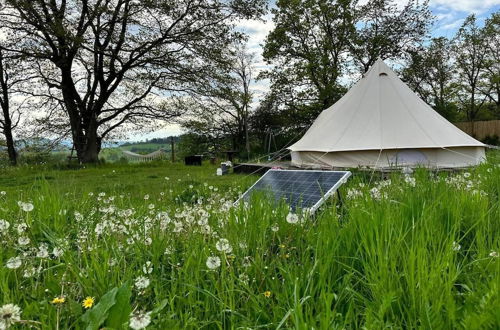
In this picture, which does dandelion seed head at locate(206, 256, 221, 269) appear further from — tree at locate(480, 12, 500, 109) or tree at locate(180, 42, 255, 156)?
tree at locate(480, 12, 500, 109)

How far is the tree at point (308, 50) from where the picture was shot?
822 inches

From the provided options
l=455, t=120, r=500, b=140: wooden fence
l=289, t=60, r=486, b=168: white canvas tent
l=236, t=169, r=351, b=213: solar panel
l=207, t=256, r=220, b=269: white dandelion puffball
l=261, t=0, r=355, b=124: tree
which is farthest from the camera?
l=455, t=120, r=500, b=140: wooden fence

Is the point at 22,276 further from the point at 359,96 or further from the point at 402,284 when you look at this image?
the point at 359,96

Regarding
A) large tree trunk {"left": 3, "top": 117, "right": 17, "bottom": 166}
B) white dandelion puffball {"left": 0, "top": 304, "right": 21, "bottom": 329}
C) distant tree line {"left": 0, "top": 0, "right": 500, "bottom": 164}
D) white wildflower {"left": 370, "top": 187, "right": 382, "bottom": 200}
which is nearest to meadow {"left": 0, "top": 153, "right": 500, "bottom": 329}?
white dandelion puffball {"left": 0, "top": 304, "right": 21, "bottom": 329}

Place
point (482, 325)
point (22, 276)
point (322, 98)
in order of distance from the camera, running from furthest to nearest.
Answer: point (322, 98) → point (22, 276) → point (482, 325)

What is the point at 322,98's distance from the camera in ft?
66.9

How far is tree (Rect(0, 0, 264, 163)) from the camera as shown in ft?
46.1

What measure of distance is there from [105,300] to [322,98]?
20.3 metres

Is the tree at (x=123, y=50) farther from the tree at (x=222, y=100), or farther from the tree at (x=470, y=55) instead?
the tree at (x=470, y=55)

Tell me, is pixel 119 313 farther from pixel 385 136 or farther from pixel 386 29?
pixel 386 29

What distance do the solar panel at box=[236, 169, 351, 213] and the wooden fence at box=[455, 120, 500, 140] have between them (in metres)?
24.0

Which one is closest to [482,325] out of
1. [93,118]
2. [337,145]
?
[337,145]

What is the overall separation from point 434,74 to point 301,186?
1046 inches

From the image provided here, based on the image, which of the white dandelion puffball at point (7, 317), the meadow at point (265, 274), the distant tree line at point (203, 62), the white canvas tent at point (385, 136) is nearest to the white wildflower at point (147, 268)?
the meadow at point (265, 274)
